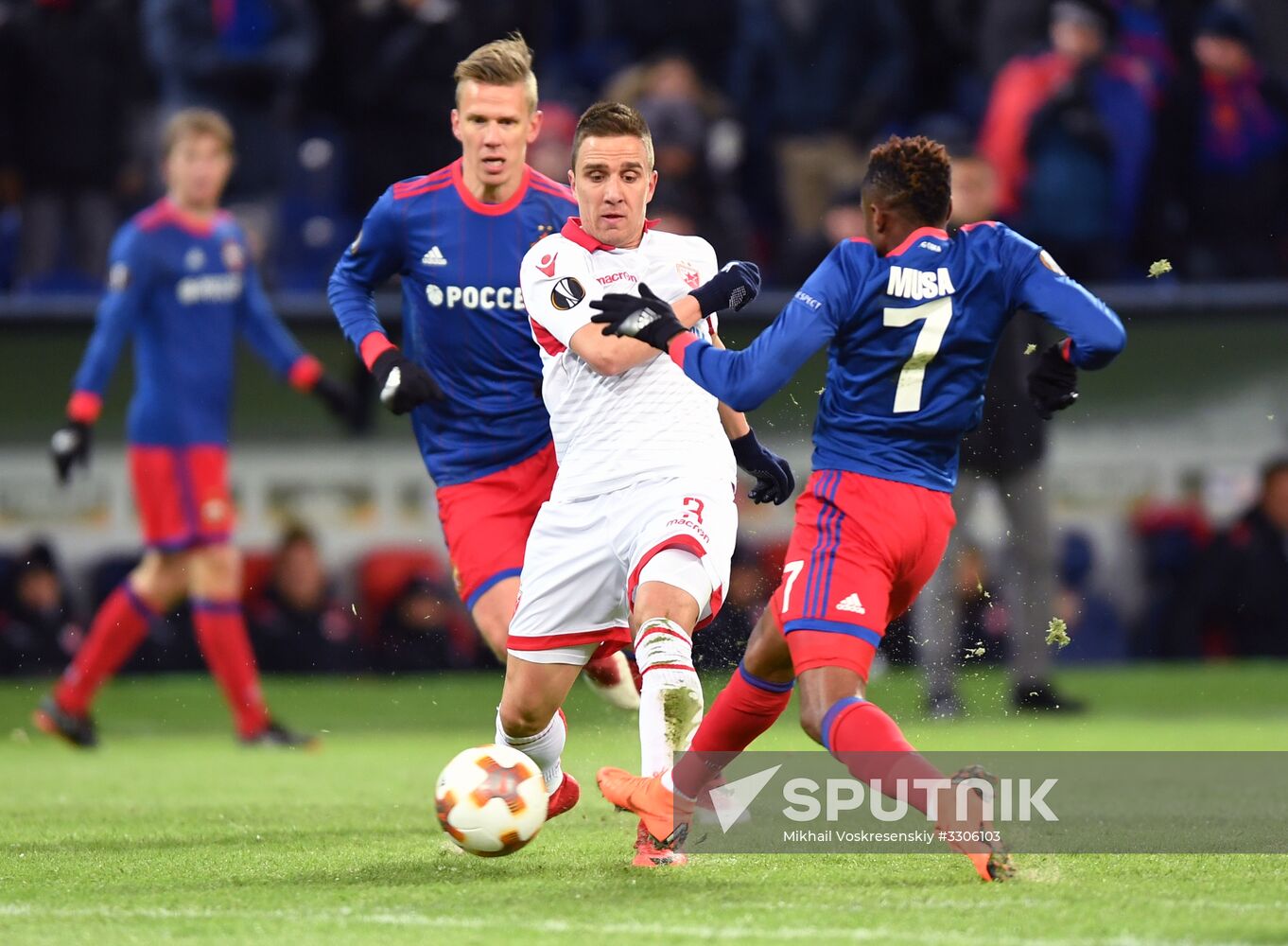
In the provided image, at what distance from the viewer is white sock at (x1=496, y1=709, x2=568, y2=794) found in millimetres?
6105

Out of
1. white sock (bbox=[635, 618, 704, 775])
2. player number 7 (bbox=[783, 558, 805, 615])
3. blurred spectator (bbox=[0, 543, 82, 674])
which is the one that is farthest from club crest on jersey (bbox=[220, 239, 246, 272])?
player number 7 (bbox=[783, 558, 805, 615])

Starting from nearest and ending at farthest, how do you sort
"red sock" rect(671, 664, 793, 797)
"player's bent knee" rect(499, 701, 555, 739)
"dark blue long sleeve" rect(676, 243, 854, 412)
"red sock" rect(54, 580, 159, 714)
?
"dark blue long sleeve" rect(676, 243, 854, 412) < "red sock" rect(671, 664, 793, 797) < "player's bent knee" rect(499, 701, 555, 739) < "red sock" rect(54, 580, 159, 714)

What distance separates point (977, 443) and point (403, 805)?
2.63 metres

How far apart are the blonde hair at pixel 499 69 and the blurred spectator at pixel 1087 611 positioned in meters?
6.17

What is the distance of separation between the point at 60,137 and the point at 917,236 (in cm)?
900

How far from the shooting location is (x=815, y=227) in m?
12.9

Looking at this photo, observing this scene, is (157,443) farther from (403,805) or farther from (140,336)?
(403,805)

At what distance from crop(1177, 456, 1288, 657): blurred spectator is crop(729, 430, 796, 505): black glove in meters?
6.38

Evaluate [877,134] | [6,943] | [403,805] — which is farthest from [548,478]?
[877,134]

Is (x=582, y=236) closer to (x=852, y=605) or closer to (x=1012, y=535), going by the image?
(x=852, y=605)

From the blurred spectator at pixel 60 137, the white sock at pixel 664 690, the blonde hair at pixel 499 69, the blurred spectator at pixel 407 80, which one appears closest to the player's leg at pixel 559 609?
the white sock at pixel 664 690

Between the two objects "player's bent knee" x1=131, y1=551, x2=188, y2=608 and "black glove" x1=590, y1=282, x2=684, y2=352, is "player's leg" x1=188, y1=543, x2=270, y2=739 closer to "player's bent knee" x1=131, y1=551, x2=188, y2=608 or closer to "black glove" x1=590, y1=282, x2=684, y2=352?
"player's bent knee" x1=131, y1=551, x2=188, y2=608

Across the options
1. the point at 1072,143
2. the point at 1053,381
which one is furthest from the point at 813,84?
the point at 1053,381

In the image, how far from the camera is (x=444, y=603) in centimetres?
1163
